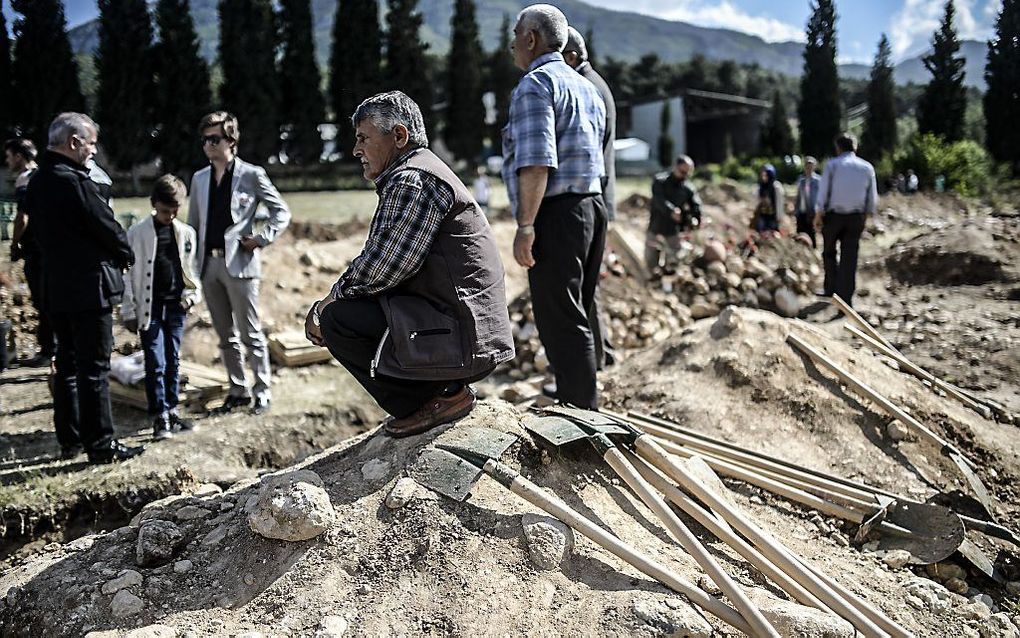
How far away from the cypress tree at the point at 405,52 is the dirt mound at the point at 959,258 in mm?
19587

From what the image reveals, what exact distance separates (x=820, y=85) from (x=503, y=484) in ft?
37.3

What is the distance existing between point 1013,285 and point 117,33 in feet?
74.2

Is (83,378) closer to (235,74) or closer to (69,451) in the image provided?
(69,451)

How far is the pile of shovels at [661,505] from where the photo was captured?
8.46 ft

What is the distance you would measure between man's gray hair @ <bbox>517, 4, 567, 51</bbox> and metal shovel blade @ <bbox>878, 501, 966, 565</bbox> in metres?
2.71

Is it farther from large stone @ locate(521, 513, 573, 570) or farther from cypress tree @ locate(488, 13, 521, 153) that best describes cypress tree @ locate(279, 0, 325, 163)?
large stone @ locate(521, 513, 573, 570)

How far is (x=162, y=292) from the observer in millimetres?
4879

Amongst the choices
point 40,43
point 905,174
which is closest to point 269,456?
point 40,43

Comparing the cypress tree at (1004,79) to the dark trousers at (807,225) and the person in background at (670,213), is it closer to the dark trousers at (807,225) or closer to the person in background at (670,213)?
the dark trousers at (807,225)

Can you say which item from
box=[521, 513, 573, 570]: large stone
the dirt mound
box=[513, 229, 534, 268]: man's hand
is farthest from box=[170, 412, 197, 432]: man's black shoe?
the dirt mound

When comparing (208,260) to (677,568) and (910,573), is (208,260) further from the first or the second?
(910,573)

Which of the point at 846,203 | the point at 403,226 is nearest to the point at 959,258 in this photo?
the point at 846,203

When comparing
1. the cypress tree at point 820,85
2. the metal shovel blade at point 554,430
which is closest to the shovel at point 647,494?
the metal shovel blade at point 554,430

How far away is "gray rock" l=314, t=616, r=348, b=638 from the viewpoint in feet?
8.10
